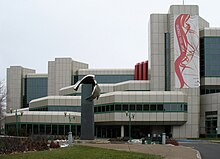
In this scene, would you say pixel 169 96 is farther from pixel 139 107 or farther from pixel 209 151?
pixel 209 151

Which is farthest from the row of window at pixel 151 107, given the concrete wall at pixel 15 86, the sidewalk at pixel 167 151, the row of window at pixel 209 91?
the concrete wall at pixel 15 86

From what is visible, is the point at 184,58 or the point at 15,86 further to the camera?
the point at 15,86

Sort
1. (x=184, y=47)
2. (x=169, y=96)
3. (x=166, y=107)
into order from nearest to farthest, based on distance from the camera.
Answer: (x=166, y=107) < (x=169, y=96) < (x=184, y=47)

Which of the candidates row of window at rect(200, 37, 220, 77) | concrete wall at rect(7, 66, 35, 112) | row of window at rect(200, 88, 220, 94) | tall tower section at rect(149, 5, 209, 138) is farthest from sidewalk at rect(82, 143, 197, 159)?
concrete wall at rect(7, 66, 35, 112)

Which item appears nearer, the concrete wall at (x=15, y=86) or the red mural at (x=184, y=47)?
the red mural at (x=184, y=47)

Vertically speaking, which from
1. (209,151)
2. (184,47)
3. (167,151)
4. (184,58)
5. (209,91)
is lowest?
(209,151)

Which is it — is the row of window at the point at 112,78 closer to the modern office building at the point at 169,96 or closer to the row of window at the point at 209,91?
the modern office building at the point at 169,96

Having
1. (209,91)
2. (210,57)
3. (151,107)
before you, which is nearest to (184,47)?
(210,57)

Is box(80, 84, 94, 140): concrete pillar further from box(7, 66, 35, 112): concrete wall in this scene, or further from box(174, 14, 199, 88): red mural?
box(7, 66, 35, 112): concrete wall

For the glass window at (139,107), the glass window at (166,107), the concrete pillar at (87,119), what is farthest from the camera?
the glass window at (139,107)

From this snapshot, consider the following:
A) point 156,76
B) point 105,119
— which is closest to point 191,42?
point 156,76

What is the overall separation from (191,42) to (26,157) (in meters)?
67.8

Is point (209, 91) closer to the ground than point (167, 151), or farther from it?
farther from it

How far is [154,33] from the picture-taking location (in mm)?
90562
